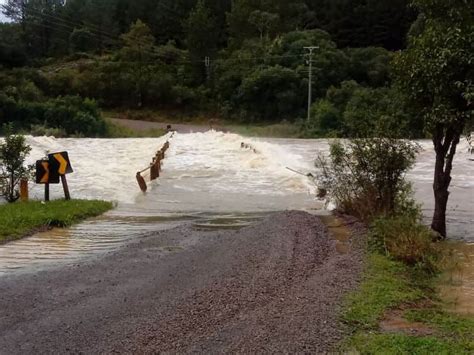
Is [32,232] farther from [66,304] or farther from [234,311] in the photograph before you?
[234,311]

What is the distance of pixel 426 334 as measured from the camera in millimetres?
5598

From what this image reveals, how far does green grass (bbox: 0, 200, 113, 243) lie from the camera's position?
1132 cm

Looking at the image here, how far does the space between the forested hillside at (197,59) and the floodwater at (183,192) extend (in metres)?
26.9

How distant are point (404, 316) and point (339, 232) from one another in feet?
16.8

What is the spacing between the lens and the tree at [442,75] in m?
10.7

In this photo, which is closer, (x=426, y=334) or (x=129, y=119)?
(x=426, y=334)

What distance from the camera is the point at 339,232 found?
11.3 meters

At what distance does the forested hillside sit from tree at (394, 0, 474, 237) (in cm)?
4522

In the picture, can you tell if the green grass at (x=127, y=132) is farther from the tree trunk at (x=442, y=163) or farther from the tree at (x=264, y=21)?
the tree trunk at (x=442, y=163)

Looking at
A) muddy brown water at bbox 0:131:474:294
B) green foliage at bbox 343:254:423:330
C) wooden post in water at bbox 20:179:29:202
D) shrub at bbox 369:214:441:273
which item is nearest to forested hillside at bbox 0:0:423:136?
muddy brown water at bbox 0:131:474:294

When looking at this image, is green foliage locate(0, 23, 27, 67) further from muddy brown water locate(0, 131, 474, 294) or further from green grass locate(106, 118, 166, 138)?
muddy brown water locate(0, 131, 474, 294)

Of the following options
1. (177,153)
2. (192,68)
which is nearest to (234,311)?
(177,153)

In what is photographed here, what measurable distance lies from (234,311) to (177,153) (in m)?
27.6

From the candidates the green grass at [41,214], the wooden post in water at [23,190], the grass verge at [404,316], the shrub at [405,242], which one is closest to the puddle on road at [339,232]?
the shrub at [405,242]
